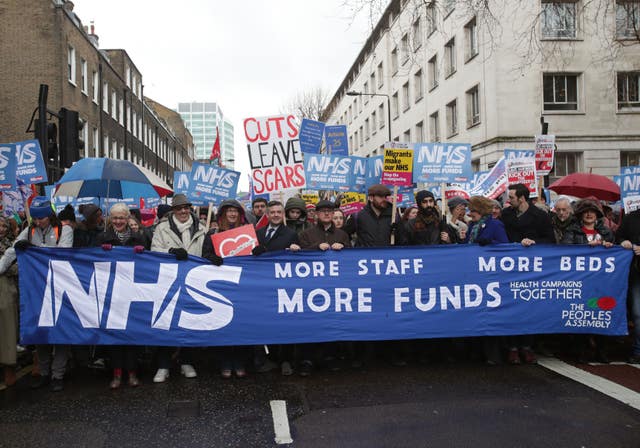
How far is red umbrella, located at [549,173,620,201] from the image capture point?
1023 centimetres

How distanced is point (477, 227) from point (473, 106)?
2079 cm

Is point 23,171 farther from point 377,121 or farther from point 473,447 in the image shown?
point 377,121

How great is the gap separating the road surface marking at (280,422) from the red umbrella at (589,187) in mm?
7947

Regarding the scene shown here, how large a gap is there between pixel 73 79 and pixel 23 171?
20.9m

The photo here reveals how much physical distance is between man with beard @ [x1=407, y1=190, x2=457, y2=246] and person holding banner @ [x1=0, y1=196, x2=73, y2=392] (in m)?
3.86

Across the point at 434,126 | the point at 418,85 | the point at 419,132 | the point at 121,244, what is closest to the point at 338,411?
the point at 121,244

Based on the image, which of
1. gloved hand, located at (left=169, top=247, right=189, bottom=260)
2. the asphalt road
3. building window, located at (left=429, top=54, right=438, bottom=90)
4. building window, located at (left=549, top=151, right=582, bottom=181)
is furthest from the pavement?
building window, located at (left=429, top=54, right=438, bottom=90)

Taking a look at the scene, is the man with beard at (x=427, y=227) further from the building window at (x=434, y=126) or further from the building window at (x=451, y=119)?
the building window at (x=434, y=126)

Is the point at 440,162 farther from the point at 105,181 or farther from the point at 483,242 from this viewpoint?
the point at 105,181

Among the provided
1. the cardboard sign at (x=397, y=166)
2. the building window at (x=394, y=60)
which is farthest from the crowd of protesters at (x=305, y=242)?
the building window at (x=394, y=60)

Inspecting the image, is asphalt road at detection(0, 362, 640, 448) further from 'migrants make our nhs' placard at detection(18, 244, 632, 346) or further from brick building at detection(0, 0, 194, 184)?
brick building at detection(0, 0, 194, 184)

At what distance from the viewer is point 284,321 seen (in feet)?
18.4

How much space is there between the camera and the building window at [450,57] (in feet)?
89.3

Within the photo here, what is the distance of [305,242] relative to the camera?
6047mm
